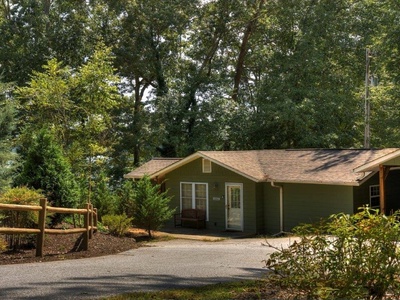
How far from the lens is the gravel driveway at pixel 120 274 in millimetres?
7582

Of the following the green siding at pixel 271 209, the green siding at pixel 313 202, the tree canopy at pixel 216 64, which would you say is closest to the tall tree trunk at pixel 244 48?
the tree canopy at pixel 216 64

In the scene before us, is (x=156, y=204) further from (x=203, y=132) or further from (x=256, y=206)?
(x=203, y=132)

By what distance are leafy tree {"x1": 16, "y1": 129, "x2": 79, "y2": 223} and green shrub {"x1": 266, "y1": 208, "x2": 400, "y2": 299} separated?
409 inches

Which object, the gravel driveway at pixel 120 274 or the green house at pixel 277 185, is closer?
the gravel driveway at pixel 120 274

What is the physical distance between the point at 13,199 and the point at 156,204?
7569mm

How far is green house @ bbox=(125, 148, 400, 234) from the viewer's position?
1995 cm

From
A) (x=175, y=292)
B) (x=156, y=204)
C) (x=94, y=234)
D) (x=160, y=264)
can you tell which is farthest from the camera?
(x=156, y=204)

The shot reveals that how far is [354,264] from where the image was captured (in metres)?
5.82

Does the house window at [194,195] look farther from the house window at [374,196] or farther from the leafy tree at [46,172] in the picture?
the leafy tree at [46,172]

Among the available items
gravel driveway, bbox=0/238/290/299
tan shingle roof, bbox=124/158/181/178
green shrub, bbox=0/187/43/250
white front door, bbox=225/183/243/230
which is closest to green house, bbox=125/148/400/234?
white front door, bbox=225/183/243/230

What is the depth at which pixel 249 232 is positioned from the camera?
2202cm

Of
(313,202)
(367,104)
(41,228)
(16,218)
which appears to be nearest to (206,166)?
(313,202)

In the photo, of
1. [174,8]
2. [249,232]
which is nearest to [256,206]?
[249,232]

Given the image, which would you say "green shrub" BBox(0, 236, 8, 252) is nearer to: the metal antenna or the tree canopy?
the tree canopy
